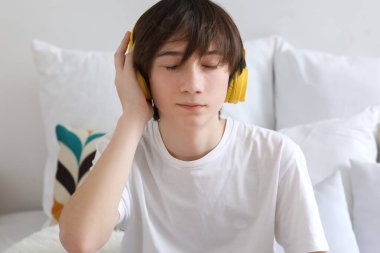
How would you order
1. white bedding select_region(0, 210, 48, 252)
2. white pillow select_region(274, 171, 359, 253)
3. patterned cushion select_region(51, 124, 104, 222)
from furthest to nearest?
white bedding select_region(0, 210, 48, 252) < patterned cushion select_region(51, 124, 104, 222) < white pillow select_region(274, 171, 359, 253)

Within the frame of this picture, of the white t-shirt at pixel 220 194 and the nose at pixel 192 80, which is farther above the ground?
the nose at pixel 192 80

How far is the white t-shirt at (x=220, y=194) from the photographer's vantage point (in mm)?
1119

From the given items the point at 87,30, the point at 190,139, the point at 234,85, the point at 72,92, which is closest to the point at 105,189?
the point at 190,139

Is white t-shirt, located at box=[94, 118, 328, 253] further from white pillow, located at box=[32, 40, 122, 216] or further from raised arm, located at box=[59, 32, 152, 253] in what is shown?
white pillow, located at box=[32, 40, 122, 216]

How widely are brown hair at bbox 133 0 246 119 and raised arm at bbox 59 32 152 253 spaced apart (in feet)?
0.24

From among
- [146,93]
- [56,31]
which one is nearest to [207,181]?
[146,93]

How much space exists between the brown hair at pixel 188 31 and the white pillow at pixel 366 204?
0.52 m

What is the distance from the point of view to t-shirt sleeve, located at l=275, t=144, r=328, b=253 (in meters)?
1.06

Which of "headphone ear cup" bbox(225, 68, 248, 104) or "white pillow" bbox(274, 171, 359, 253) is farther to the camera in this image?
"white pillow" bbox(274, 171, 359, 253)

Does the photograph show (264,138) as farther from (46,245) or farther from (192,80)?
(46,245)

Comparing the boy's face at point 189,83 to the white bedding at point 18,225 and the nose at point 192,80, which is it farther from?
the white bedding at point 18,225

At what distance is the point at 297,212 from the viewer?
3.55 ft

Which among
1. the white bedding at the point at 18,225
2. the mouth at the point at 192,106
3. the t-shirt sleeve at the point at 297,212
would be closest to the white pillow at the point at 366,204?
the t-shirt sleeve at the point at 297,212

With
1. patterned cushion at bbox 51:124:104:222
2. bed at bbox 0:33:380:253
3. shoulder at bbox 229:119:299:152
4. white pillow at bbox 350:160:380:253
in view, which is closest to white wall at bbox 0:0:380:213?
bed at bbox 0:33:380:253
